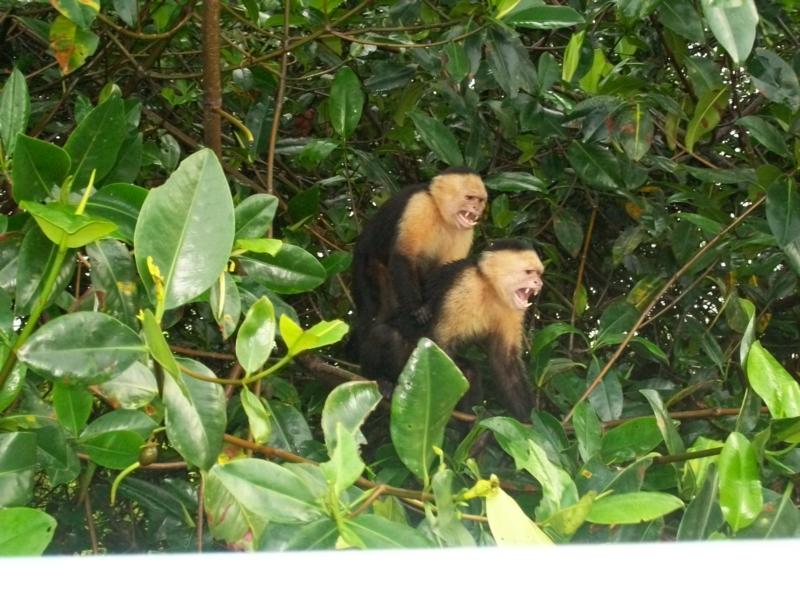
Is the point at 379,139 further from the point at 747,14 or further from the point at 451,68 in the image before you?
the point at 747,14

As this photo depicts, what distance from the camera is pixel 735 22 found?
1332mm

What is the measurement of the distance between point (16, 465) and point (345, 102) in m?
1.97

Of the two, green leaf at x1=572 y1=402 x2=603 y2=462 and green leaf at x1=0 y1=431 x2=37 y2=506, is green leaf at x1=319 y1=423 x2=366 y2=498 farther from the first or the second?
green leaf at x1=572 y1=402 x2=603 y2=462

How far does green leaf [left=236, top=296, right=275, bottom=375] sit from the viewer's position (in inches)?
47.7

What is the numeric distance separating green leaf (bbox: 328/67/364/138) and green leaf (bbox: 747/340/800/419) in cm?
185

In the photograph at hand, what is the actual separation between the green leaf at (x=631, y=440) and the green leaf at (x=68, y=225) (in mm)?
1058

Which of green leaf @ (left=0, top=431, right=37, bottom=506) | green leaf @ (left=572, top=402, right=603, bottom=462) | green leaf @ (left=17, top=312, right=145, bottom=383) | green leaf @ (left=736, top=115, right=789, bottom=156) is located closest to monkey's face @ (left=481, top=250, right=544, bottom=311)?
green leaf @ (left=736, top=115, right=789, bottom=156)

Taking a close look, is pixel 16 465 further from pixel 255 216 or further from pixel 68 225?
pixel 255 216

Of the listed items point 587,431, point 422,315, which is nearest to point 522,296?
point 422,315

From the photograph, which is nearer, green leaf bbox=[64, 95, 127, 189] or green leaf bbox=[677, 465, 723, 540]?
green leaf bbox=[677, 465, 723, 540]

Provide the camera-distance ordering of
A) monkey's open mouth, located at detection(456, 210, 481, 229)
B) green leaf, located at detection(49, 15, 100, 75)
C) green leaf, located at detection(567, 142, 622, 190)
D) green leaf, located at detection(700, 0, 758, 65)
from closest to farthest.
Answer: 1. green leaf, located at detection(700, 0, 758, 65)
2. green leaf, located at detection(49, 15, 100, 75)
3. green leaf, located at detection(567, 142, 622, 190)
4. monkey's open mouth, located at detection(456, 210, 481, 229)

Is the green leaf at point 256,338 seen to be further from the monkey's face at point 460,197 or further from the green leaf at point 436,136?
the monkey's face at point 460,197

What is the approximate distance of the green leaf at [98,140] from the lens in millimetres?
1501

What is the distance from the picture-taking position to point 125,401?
3.99ft
